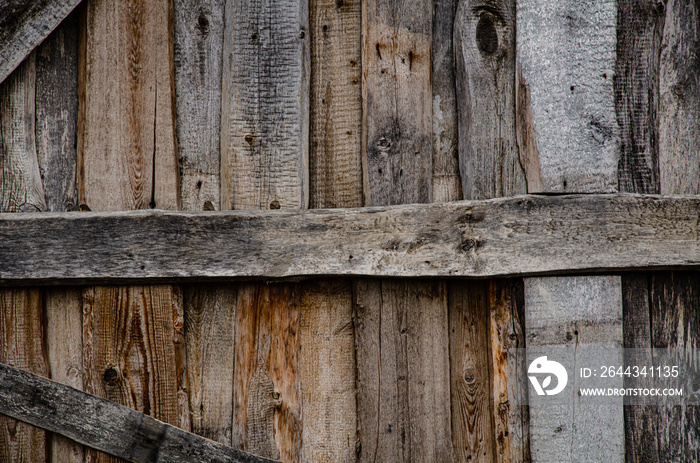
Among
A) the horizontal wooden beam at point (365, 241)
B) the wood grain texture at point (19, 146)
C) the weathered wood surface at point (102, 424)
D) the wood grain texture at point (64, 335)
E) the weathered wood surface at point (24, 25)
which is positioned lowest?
the weathered wood surface at point (102, 424)

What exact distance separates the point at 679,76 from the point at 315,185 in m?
1.43

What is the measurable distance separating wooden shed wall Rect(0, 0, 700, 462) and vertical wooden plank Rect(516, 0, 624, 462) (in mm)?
107

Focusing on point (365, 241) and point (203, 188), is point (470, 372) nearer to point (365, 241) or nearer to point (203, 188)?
point (365, 241)

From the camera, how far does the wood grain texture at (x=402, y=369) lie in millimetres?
1782

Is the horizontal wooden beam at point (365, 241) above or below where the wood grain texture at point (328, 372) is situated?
above

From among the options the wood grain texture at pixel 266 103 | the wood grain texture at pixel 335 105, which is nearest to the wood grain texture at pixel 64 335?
the wood grain texture at pixel 266 103

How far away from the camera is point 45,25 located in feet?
5.67

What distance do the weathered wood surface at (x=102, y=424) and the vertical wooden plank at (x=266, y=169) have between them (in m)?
0.18

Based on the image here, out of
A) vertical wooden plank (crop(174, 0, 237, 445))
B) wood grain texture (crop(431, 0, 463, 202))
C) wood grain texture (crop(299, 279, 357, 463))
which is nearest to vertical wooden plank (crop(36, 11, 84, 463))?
vertical wooden plank (crop(174, 0, 237, 445))

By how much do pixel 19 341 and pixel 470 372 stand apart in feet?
5.67

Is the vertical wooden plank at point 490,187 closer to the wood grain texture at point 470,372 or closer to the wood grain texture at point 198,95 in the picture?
the wood grain texture at point 470,372

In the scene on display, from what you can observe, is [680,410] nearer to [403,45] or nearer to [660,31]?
[660,31]

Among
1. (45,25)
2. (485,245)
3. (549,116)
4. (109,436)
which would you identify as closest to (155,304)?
(109,436)

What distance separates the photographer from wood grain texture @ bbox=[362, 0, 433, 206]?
1.77m
